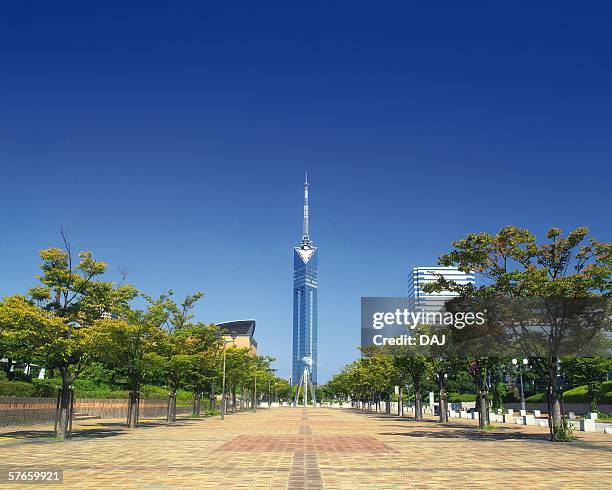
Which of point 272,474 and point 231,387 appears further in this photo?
point 231,387

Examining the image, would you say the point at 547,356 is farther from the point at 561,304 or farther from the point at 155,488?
the point at 155,488

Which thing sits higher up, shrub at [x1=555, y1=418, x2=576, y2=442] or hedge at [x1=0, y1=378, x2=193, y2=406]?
hedge at [x1=0, y1=378, x2=193, y2=406]

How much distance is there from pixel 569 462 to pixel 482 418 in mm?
21432

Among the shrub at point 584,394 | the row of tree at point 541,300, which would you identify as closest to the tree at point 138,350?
the row of tree at point 541,300

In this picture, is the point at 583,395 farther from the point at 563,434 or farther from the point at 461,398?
the point at 563,434

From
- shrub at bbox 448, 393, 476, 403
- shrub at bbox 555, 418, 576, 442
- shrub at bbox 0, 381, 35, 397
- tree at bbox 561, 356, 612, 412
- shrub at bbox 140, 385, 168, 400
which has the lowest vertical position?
shrub at bbox 448, 393, 476, 403

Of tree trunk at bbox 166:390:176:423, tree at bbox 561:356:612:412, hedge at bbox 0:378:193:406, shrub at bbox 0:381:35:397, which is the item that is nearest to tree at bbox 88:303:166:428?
hedge at bbox 0:378:193:406

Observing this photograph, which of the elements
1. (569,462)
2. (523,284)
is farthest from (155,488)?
(523,284)

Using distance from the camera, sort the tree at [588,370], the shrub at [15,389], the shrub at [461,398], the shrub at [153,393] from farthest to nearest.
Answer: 1. the shrub at [461,398]
2. the shrub at [153,393]
3. the shrub at [15,389]
4. the tree at [588,370]

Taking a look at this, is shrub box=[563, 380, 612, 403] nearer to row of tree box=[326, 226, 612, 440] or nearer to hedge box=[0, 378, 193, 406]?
row of tree box=[326, 226, 612, 440]

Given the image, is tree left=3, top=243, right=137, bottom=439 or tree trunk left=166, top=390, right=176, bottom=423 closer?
tree left=3, top=243, right=137, bottom=439

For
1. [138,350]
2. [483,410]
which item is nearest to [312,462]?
[138,350]

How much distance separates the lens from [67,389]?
93.9 ft

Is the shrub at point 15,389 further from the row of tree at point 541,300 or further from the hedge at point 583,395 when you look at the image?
the hedge at point 583,395
